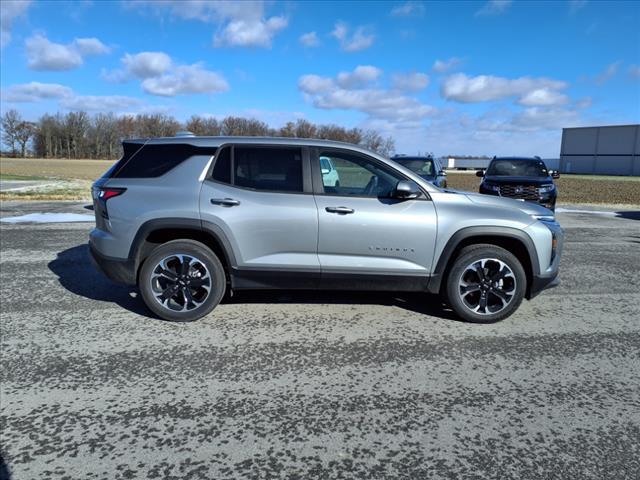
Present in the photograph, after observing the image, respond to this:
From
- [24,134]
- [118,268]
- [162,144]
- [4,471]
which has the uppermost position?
[24,134]

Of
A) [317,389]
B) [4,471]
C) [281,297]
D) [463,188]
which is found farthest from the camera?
[463,188]

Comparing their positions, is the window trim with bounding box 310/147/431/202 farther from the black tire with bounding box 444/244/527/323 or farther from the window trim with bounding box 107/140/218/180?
the window trim with bounding box 107/140/218/180

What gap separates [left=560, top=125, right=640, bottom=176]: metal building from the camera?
241ft

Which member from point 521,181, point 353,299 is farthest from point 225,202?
point 521,181

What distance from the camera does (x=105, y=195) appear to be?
456cm

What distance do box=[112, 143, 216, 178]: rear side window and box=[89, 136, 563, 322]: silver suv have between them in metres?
0.01

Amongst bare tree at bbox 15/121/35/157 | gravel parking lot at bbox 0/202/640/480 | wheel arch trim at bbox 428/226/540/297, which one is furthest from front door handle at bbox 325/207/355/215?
bare tree at bbox 15/121/35/157

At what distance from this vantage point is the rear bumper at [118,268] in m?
4.53

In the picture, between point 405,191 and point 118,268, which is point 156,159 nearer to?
point 118,268

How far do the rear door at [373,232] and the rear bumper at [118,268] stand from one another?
6.22 feet

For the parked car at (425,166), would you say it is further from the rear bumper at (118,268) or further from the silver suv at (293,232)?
the rear bumper at (118,268)

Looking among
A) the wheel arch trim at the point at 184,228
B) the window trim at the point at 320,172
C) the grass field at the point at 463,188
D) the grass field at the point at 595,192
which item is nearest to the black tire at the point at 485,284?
the window trim at the point at 320,172

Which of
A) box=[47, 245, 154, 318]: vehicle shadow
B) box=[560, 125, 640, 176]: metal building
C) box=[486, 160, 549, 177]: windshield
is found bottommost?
box=[47, 245, 154, 318]: vehicle shadow

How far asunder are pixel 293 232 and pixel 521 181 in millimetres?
9994
